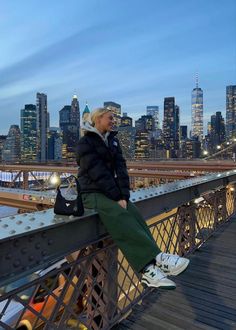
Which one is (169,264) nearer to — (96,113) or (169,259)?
(169,259)

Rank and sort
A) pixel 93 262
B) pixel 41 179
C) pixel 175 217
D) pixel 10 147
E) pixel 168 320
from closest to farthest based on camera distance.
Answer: pixel 93 262, pixel 168 320, pixel 175 217, pixel 41 179, pixel 10 147

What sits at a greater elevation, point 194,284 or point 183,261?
point 183,261

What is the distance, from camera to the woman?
9.72ft

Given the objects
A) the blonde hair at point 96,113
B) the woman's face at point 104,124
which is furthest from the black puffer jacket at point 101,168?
the blonde hair at point 96,113

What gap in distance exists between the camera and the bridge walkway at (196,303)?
368 cm

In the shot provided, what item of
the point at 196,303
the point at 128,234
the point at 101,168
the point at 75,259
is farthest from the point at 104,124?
the point at 196,303

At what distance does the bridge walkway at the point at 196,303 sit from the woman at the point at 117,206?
0.91 m

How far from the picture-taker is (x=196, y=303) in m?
4.14

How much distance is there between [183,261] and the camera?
3131 mm

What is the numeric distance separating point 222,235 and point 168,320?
3844mm

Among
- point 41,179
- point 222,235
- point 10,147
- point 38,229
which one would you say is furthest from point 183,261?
point 10,147

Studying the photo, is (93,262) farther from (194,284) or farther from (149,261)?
(194,284)

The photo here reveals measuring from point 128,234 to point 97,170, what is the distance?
616 mm

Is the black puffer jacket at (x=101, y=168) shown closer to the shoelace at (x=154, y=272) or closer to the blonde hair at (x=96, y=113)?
the blonde hair at (x=96, y=113)
